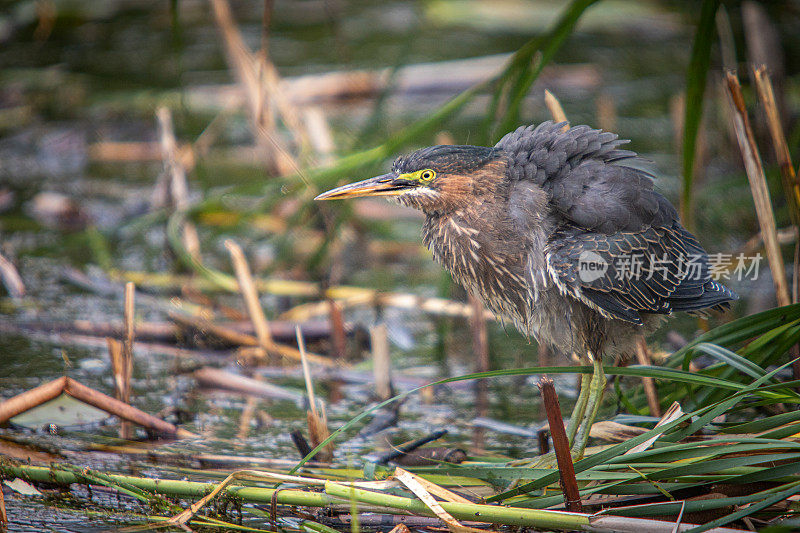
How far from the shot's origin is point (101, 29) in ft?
35.2

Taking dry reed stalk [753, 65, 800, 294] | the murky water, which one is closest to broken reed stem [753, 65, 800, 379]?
dry reed stalk [753, 65, 800, 294]

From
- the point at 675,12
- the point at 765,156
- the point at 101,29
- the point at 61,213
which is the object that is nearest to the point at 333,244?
the point at 61,213

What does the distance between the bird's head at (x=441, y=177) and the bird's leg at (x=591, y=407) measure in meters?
0.88

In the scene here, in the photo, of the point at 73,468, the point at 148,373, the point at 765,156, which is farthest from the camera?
the point at 765,156

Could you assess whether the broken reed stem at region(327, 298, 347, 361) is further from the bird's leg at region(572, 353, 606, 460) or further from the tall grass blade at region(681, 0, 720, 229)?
the tall grass blade at region(681, 0, 720, 229)

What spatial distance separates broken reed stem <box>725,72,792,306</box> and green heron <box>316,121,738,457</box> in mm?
229

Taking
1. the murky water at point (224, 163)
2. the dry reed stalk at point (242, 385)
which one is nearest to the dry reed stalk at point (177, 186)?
the murky water at point (224, 163)

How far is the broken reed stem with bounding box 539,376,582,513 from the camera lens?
2789 mm

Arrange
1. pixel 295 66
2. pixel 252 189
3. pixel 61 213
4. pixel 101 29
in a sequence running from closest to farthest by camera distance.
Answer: pixel 252 189, pixel 61 213, pixel 295 66, pixel 101 29

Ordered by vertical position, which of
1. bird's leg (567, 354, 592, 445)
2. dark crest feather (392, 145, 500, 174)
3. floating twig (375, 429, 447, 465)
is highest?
dark crest feather (392, 145, 500, 174)

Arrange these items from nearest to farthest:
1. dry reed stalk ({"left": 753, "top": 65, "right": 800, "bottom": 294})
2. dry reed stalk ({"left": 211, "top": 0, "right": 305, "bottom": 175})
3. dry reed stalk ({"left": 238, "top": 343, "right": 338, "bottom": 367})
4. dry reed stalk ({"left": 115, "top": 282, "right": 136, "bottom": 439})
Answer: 1. dry reed stalk ({"left": 753, "top": 65, "right": 800, "bottom": 294})
2. dry reed stalk ({"left": 115, "top": 282, "right": 136, "bottom": 439})
3. dry reed stalk ({"left": 238, "top": 343, "right": 338, "bottom": 367})
4. dry reed stalk ({"left": 211, "top": 0, "right": 305, "bottom": 175})

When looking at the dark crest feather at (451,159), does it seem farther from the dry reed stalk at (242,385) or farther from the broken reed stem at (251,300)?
the broken reed stem at (251,300)

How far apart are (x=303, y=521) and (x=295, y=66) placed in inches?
293

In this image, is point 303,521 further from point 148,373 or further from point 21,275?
point 21,275
